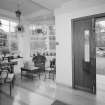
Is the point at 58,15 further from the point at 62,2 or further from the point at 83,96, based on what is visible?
the point at 83,96

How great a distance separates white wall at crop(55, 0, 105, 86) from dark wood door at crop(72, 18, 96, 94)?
19cm

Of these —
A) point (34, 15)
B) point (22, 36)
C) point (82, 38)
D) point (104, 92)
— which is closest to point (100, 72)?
point (104, 92)

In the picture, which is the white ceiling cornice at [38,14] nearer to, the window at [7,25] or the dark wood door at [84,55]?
the window at [7,25]

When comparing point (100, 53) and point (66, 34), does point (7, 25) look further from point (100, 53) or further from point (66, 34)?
point (100, 53)

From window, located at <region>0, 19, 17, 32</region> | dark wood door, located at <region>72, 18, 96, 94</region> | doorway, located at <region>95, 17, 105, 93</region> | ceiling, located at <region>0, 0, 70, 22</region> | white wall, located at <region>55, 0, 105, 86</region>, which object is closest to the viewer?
doorway, located at <region>95, 17, 105, 93</region>

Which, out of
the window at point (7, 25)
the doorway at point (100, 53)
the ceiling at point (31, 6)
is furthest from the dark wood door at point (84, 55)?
the window at point (7, 25)

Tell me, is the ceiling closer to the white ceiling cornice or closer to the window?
the white ceiling cornice

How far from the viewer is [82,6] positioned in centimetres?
299

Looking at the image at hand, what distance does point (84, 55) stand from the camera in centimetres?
305

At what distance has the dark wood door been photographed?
114 inches

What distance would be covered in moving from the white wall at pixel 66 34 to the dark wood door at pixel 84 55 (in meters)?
0.19

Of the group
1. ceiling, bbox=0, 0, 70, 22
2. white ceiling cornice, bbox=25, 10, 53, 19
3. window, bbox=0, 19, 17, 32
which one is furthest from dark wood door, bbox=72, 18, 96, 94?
window, bbox=0, 19, 17, 32

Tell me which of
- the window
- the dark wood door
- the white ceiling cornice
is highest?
the white ceiling cornice

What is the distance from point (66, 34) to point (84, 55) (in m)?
0.95
